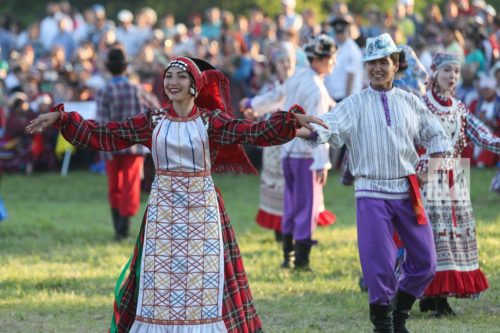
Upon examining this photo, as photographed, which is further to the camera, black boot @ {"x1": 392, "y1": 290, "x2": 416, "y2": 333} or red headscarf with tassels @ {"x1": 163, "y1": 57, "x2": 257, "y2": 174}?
black boot @ {"x1": 392, "y1": 290, "x2": 416, "y2": 333}

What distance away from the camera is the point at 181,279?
22.4ft

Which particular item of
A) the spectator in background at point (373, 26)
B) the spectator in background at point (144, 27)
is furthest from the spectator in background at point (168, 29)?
the spectator in background at point (373, 26)

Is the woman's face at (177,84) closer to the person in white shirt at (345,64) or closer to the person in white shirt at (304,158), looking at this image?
the person in white shirt at (304,158)

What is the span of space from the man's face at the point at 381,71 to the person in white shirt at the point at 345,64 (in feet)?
29.1

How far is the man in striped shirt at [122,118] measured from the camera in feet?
40.5

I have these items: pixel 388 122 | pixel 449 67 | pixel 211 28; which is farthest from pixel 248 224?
pixel 211 28

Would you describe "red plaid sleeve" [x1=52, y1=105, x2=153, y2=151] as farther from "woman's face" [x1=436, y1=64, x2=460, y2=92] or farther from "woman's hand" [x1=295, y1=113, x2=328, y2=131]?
"woman's face" [x1=436, y1=64, x2=460, y2=92]

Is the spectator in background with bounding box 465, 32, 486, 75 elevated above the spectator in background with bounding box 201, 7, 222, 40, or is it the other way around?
the spectator in background with bounding box 201, 7, 222, 40

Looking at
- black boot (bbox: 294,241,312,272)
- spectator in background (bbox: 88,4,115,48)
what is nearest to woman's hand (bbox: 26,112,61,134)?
black boot (bbox: 294,241,312,272)

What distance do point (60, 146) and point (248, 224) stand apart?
21.1 feet

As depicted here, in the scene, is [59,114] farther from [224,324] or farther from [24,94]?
[24,94]

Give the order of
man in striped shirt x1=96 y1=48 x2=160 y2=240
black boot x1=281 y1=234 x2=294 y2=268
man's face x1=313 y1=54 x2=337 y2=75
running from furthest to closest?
man in striped shirt x1=96 y1=48 x2=160 y2=240 → black boot x1=281 y1=234 x2=294 y2=268 → man's face x1=313 y1=54 x2=337 y2=75

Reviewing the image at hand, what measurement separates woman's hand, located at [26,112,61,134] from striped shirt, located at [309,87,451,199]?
5.19 ft

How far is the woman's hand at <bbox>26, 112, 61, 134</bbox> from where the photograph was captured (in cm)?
670
